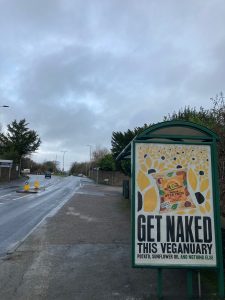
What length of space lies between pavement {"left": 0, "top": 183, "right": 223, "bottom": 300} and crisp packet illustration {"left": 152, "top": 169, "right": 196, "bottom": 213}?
1.27 meters

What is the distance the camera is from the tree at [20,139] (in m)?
63.7

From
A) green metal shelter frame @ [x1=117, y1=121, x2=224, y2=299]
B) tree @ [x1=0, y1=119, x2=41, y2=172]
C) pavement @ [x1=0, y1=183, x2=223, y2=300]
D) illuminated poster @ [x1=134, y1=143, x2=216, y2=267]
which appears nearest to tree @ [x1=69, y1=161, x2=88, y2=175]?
tree @ [x1=0, y1=119, x2=41, y2=172]

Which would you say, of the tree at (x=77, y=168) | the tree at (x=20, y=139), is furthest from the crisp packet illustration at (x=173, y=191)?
the tree at (x=77, y=168)

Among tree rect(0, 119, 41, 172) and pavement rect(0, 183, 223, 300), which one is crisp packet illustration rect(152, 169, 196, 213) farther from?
tree rect(0, 119, 41, 172)

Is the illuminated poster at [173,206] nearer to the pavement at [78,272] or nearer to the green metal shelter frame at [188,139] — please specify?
the green metal shelter frame at [188,139]

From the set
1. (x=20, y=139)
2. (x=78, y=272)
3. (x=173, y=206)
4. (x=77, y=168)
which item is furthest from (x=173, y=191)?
(x=77, y=168)

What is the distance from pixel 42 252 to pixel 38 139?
61.3m

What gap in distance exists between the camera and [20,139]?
212ft

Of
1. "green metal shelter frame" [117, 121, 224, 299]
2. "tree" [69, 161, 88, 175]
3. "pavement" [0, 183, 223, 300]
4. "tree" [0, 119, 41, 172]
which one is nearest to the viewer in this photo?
"green metal shelter frame" [117, 121, 224, 299]

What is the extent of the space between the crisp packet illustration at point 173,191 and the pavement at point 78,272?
4.18 ft

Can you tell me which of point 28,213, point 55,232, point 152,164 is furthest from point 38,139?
point 152,164

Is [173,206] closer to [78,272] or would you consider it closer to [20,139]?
[78,272]

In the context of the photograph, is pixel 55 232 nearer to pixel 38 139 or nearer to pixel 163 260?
pixel 163 260

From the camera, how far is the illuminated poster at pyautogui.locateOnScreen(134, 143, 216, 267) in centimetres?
500
